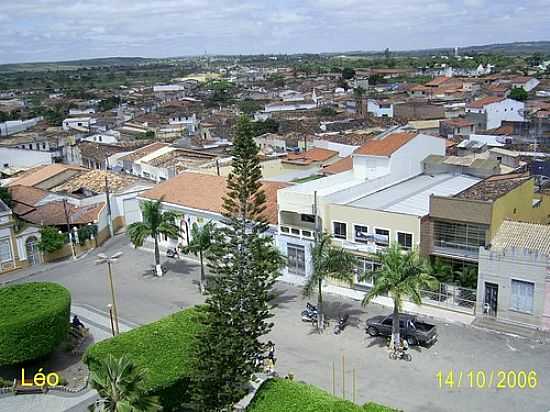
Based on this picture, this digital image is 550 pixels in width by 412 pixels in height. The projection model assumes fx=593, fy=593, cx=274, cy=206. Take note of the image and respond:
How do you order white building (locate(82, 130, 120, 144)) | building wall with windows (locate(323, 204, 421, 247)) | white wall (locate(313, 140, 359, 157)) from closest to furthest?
building wall with windows (locate(323, 204, 421, 247)), white wall (locate(313, 140, 359, 157)), white building (locate(82, 130, 120, 144))

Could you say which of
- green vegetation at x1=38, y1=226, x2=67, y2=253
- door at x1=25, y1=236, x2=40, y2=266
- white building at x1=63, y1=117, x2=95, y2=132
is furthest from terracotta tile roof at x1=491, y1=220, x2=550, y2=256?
white building at x1=63, y1=117, x2=95, y2=132

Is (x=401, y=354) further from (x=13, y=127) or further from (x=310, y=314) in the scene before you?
(x=13, y=127)

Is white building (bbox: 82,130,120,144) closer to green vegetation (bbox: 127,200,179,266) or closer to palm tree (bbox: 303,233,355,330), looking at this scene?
green vegetation (bbox: 127,200,179,266)

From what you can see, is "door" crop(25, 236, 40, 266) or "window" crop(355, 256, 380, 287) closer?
"window" crop(355, 256, 380, 287)

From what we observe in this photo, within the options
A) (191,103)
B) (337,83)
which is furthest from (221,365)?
(337,83)

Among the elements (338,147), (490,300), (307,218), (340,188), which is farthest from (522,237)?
(338,147)

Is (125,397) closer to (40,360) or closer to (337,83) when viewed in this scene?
(40,360)
